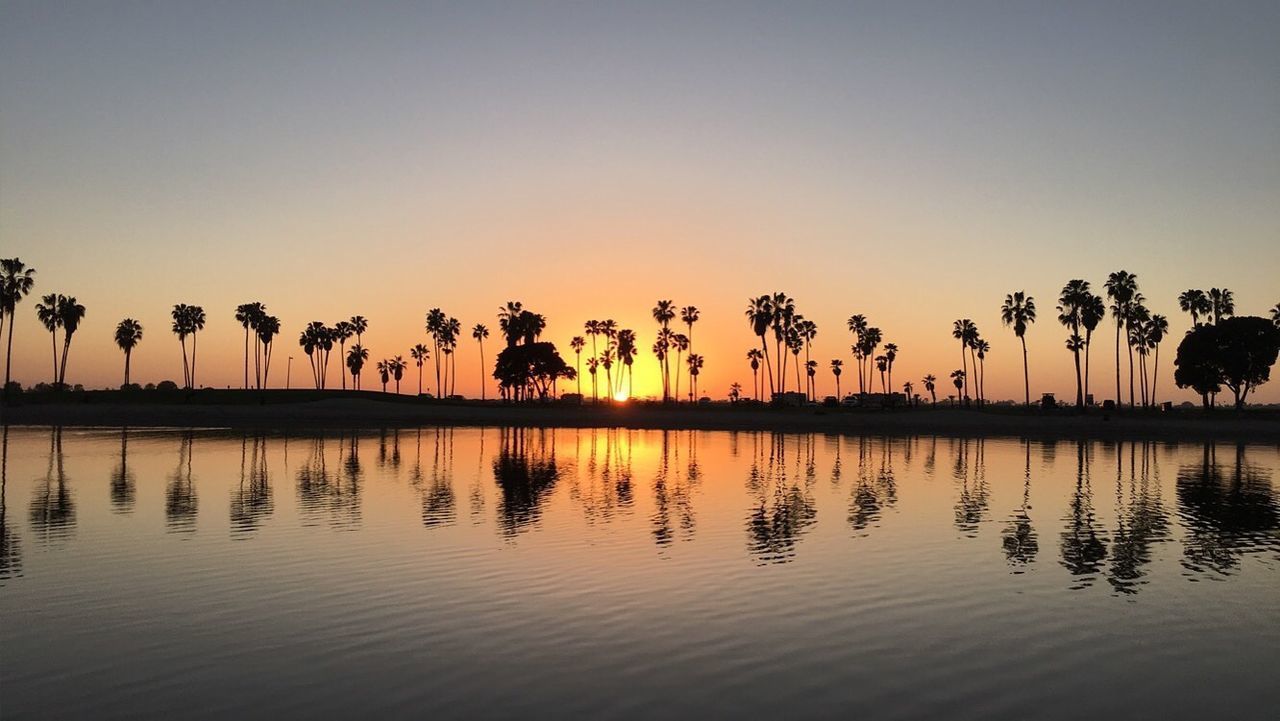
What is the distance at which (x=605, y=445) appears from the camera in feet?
256

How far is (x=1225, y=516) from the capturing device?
32.8 metres

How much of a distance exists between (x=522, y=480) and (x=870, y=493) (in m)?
17.0

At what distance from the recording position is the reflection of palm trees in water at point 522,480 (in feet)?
98.3

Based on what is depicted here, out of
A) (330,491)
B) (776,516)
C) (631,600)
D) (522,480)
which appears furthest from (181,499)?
(631,600)

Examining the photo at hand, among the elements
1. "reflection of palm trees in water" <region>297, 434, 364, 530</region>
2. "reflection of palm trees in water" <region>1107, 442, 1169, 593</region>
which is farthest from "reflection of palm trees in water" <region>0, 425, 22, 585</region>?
"reflection of palm trees in water" <region>1107, 442, 1169, 593</region>

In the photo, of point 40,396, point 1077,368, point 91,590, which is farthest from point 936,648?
point 40,396

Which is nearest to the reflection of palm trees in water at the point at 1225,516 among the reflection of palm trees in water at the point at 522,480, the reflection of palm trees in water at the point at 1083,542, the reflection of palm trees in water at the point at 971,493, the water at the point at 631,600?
the water at the point at 631,600

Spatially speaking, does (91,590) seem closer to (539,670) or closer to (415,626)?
(415,626)

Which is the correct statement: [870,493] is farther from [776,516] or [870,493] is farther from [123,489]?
[123,489]

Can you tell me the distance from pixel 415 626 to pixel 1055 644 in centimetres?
1122

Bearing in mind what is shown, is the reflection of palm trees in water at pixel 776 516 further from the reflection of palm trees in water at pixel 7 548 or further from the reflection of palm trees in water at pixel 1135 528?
the reflection of palm trees in water at pixel 7 548

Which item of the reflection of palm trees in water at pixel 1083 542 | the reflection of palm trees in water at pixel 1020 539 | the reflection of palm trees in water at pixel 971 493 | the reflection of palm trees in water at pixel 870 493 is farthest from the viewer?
the reflection of palm trees in water at pixel 870 493

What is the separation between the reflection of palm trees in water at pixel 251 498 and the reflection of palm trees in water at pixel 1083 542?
2320 cm

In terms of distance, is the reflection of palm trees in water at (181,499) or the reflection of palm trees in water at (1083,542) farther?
the reflection of palm trees in water at (181,499)
